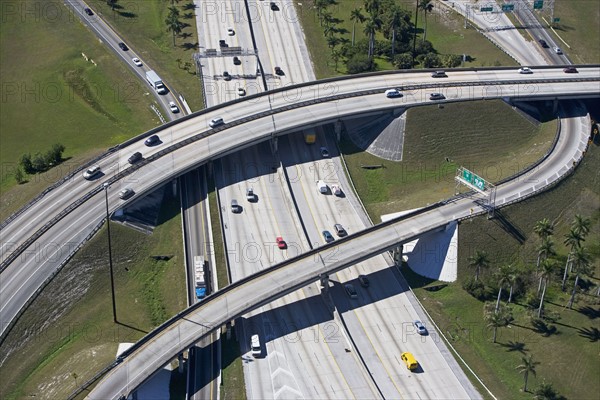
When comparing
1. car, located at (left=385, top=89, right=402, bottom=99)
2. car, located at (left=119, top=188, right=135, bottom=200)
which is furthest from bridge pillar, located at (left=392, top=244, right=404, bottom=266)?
car, located at (left=119, top=188, right=135, bottom=200)

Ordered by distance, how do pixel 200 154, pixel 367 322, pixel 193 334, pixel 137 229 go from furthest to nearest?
1. pixel 200 154
2. pixel 137 229
3. pixel 367 322
4. pixel 193 334

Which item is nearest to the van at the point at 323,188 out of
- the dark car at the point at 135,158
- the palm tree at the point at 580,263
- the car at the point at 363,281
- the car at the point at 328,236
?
the car at the point at 328,236

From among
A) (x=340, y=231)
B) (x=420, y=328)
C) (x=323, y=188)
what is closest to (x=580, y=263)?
(x=420, y=328)

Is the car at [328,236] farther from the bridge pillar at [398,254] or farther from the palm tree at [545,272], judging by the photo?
the palm tree at [545,272]

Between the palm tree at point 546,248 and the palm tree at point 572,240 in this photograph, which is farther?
the palm tree at point 572,240

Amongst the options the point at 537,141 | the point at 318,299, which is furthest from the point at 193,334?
the point at 537,141

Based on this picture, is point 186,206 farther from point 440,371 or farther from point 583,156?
point 583,156

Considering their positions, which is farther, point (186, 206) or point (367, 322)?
point (186, 206)

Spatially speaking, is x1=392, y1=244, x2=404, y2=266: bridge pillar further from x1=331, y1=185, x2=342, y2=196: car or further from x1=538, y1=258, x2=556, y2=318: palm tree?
x1=538, y1=258, x2=556, y2=318: palm tree
